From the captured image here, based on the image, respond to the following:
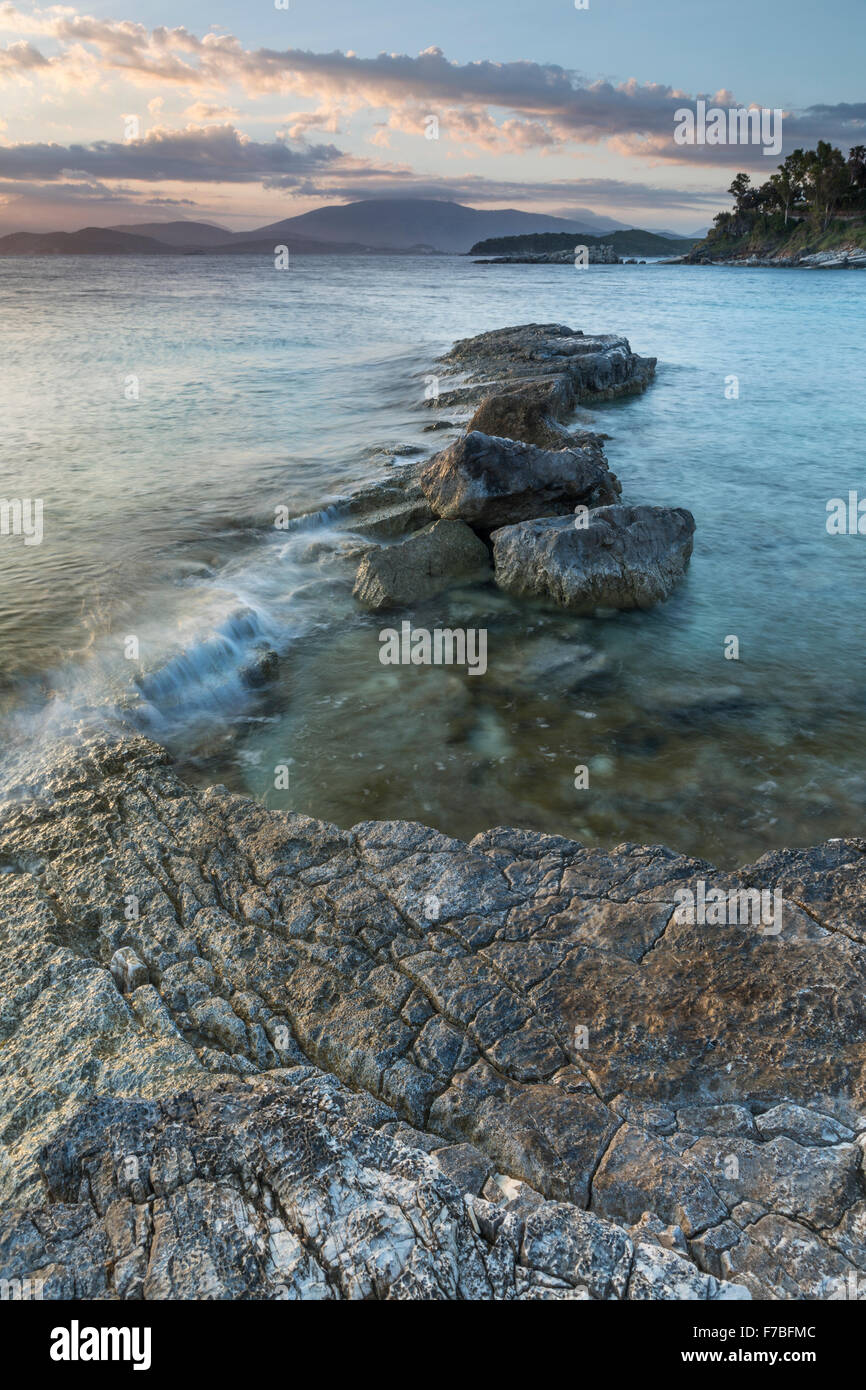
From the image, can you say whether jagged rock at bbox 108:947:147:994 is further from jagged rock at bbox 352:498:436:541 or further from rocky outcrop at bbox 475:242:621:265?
rocky outcrop at bbox 475:242:621:265

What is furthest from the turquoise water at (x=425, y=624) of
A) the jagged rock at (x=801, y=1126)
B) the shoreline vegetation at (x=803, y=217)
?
the shoreline vegetation at (x=803, y=217)

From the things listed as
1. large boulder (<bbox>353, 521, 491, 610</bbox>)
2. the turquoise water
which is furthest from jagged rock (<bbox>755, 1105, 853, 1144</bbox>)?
large boulder (<bbox>353, 521, 491, 610</bbox>)

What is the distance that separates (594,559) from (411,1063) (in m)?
9.04

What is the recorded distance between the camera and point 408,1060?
4.60m

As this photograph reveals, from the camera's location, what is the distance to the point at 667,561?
1289cm

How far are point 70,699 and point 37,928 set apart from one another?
443 cm

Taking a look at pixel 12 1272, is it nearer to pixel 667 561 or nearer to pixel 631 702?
pixel 631 702

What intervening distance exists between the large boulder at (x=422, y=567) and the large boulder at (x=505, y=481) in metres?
0.77

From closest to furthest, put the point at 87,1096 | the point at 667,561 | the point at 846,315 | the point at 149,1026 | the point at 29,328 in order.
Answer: the point at 87,1096
the point at 149,1026
the point at 667,561
the point at 29,328
the point at 846,315

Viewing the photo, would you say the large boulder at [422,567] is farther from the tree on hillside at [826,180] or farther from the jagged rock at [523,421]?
the tree on hillside at [826,180]

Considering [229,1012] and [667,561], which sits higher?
[667,561]

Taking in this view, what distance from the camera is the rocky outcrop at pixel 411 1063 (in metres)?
3.17

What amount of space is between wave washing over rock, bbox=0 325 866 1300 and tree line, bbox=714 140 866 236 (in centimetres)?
13790

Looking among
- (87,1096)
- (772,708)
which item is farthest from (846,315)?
(87,1096)
